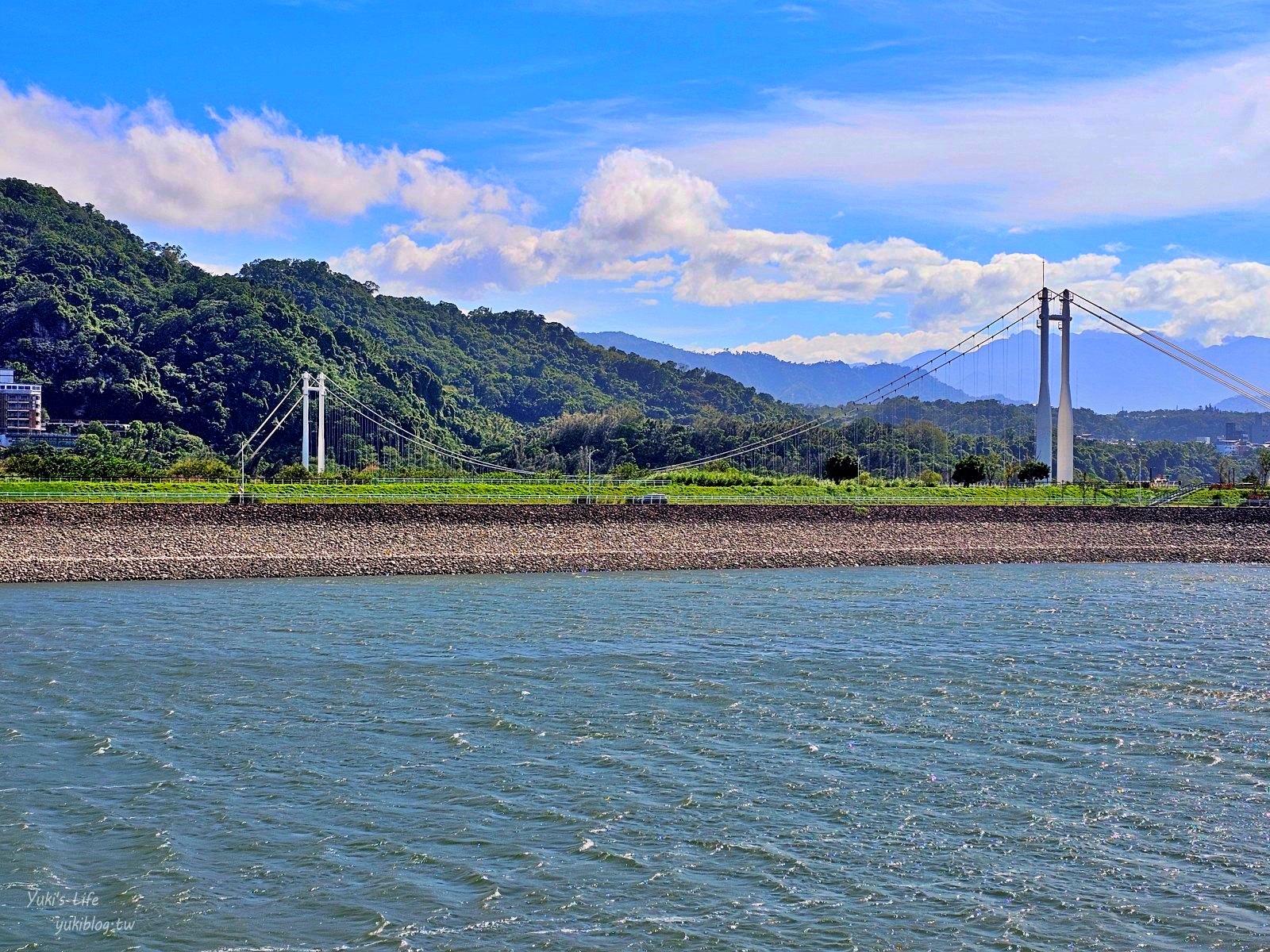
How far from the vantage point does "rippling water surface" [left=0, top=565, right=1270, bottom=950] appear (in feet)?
26.6

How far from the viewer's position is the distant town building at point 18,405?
7175 cm

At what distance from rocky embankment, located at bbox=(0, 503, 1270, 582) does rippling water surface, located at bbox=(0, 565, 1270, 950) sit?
8125 millimetres

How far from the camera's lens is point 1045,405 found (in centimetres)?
6456

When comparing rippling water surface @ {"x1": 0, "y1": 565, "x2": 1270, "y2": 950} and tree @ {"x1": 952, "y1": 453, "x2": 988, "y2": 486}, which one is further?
tree @ {"x1": 952, "y1": 453, "x2": 988, "y2": 486}

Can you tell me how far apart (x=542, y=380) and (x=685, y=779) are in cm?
12044

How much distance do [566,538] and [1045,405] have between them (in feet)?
127

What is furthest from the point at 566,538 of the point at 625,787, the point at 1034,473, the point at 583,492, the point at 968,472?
the point at 1034,473

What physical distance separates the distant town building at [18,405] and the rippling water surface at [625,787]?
56.5 metres

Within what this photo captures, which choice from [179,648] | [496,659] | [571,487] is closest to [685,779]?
[496,659]

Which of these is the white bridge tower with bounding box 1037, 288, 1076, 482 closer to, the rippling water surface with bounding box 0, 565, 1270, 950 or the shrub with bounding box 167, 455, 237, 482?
the shrub with bounding box 167, 455, 237, 482

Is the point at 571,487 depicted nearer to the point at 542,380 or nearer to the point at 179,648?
the point at 179,648

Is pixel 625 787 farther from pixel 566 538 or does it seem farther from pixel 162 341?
pixel 162 341

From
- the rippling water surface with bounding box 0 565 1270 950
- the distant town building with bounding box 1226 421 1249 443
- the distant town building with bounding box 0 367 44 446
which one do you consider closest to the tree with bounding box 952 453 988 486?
the rippling water surface with bounding box 0 565 1270 950

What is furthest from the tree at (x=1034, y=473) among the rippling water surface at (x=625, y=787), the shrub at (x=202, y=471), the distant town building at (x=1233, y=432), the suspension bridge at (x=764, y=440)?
the distant town building at (x=1233, y=432)
